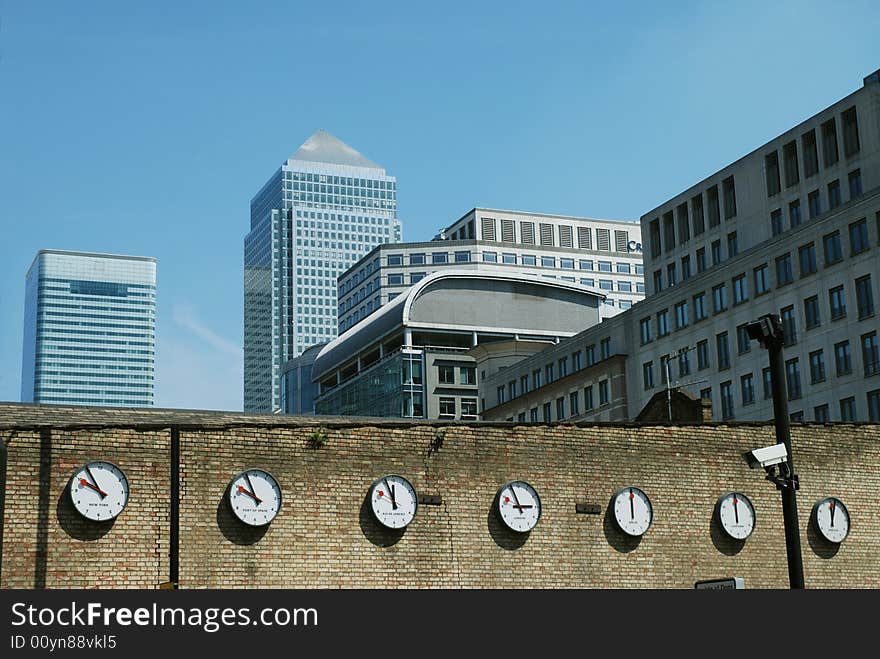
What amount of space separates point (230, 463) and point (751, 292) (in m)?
59.0

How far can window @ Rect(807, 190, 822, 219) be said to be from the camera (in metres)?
85.7

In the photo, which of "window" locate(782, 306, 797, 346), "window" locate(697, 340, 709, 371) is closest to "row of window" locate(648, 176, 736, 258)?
"window" locate(697, 340, 709, 371)

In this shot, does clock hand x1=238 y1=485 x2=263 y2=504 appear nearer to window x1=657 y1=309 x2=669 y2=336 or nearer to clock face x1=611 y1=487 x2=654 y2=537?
clock face x1=611 y1=487 x2=654 y2=537

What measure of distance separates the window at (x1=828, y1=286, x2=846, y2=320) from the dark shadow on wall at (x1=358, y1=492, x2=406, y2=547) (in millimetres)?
52020

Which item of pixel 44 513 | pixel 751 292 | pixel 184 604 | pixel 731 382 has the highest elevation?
pixel 751 292

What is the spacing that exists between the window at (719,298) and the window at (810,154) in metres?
10.5

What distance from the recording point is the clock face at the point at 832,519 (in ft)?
101

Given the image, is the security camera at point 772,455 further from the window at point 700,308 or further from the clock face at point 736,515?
the window at point 700,308

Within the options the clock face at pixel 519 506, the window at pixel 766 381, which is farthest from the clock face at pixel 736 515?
the window at pixel 766 381

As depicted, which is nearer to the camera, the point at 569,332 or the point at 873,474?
the point at 873,474

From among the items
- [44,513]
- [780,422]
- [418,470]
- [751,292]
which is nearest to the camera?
[780,422]

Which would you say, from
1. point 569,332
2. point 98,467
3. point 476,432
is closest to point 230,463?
point 98,467

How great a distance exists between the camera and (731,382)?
81.5m

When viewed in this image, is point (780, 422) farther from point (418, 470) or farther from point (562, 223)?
point (562, 223)
